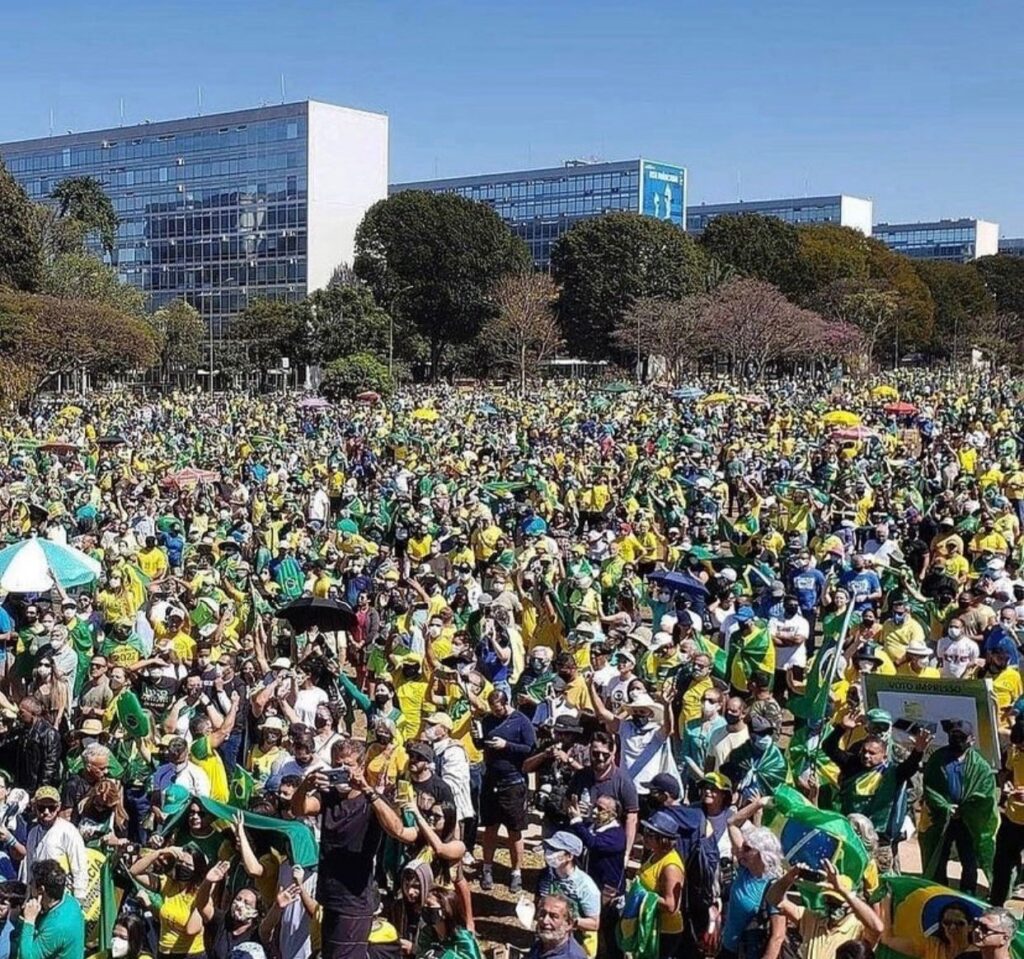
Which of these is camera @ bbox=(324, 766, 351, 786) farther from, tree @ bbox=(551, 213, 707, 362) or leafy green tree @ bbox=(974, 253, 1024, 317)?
leafy green tree @ bbox=(974, 253, 1024, 317)

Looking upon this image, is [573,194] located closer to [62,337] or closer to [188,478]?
[62,337]

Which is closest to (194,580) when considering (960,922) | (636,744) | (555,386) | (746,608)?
(746,608)

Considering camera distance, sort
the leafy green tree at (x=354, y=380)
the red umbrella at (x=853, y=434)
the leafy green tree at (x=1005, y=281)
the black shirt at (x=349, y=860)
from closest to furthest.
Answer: the black shirt at (x=349, y=860) < the red umbrella at (x=853, y=434) < the leafy green tree at (x=354, y=380) < the leafy green tree at (x=1005, y=281)

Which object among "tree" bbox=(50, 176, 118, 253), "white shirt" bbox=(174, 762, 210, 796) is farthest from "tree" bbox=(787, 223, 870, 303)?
"white shirt" bbox=(174, 762, 210, 796)

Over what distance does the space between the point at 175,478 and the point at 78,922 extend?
45.1 feet

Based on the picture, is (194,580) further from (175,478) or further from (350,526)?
(175,478)

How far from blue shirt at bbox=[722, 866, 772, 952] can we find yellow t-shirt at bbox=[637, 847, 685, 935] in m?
0.25

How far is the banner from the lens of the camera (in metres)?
7.02

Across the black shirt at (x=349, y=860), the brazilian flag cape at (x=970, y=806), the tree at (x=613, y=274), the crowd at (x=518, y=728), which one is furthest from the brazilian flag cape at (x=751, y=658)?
the tree at (x=613, y=274)

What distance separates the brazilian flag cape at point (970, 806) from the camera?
21.7ft

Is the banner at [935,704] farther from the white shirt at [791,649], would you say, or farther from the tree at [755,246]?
the tree at [755,246]

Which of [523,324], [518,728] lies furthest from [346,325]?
[518,728]

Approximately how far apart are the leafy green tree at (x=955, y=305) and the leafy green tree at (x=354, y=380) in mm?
45037

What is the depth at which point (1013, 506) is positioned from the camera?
15.2m
